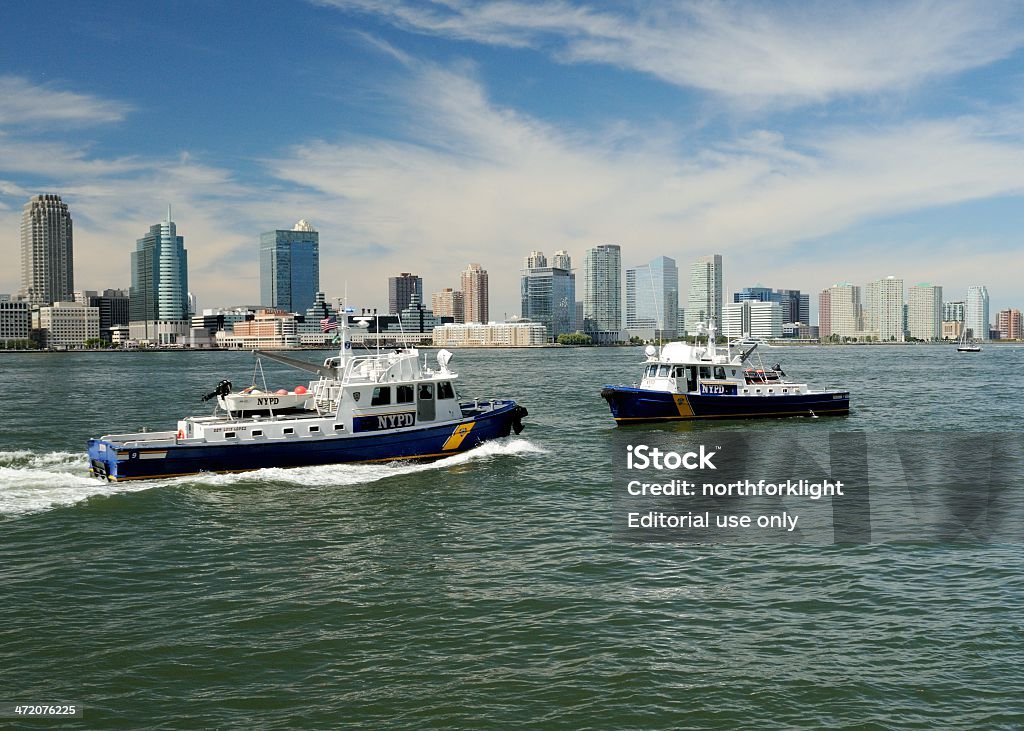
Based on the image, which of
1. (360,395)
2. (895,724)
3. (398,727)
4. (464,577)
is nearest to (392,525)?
(464,577)

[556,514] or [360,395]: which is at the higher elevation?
[360,395]

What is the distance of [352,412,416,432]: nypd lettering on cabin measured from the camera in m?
32.5

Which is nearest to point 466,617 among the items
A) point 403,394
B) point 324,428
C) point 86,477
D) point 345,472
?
point 345,472

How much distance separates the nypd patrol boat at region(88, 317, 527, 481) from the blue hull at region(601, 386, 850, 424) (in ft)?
48.7

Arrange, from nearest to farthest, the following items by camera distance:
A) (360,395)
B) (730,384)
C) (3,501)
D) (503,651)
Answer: (503,651), (3,501), (360,395), (730,384)

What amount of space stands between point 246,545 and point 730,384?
120 feet

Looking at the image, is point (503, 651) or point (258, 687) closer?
point (258, 687)

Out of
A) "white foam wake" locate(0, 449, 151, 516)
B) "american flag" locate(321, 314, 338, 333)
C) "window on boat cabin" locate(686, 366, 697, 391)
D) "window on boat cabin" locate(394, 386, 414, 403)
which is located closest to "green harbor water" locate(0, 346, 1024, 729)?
"white foam wake" locate(0, 449, 151, 516)

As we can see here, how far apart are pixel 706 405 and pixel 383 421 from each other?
24619 millimetres

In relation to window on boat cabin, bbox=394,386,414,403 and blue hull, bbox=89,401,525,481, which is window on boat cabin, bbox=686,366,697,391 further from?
window on boat cabin, bbox=394,386,414,403

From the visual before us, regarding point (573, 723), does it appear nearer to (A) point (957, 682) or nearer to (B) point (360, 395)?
(A) point (957, 682)

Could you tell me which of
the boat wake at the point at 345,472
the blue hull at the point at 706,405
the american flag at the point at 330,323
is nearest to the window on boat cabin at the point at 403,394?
the boat wake at the point at 345,472

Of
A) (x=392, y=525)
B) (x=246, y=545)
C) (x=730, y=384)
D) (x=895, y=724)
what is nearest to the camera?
(x=895, y=724)

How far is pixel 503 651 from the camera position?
14.8m
